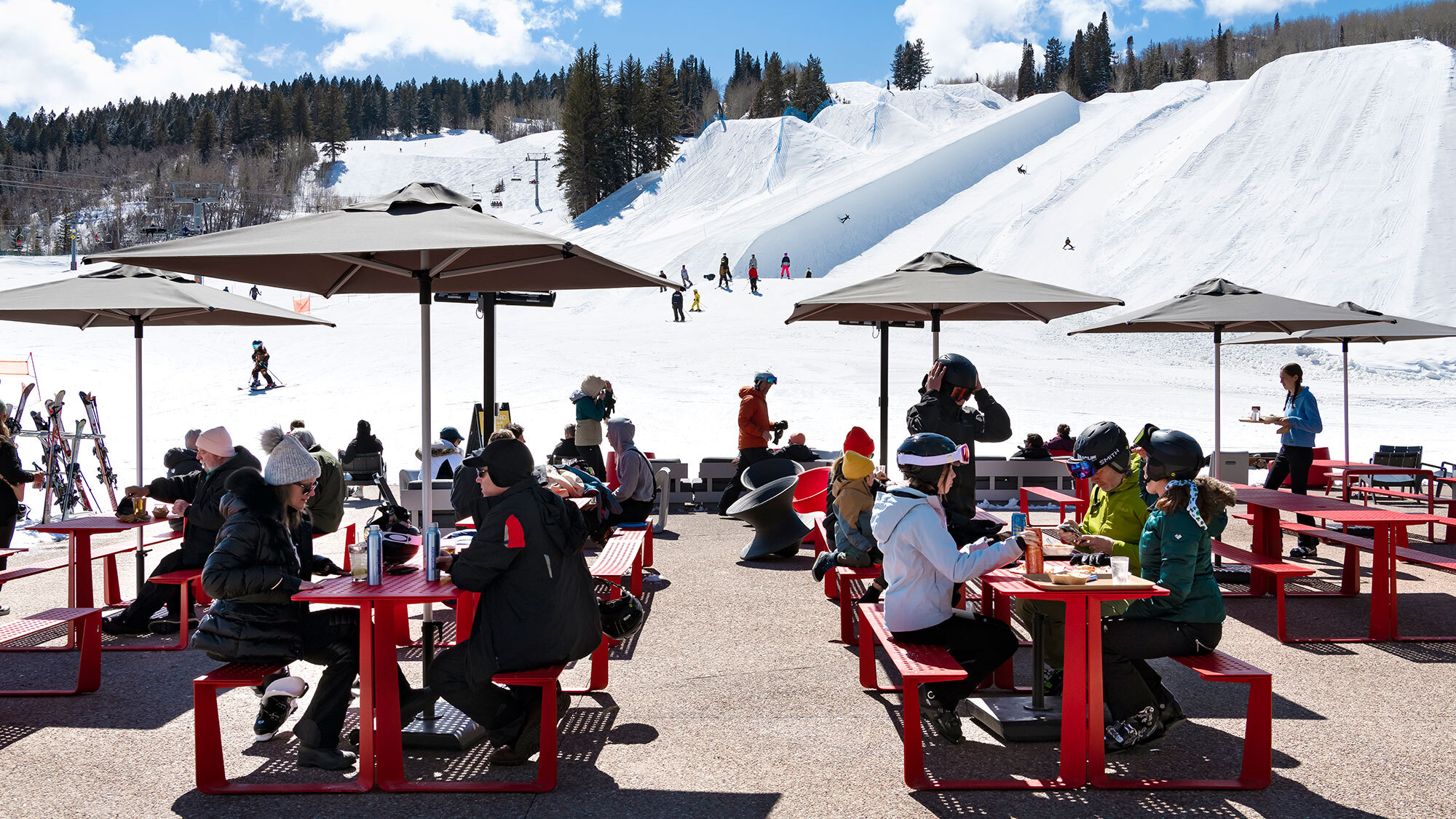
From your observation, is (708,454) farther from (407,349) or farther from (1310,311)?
(407,349)

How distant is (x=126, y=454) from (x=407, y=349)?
13991mm

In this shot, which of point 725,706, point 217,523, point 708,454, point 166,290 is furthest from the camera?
point 708,454

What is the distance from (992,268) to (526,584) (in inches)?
1678

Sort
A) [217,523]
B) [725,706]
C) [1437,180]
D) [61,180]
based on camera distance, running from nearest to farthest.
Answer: [725,706] < [217,523] < [1437,180] < [61,180]

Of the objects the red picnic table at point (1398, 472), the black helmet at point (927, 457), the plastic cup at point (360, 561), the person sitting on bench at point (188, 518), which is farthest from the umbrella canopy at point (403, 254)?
the red picnic table at point (1398, 472)

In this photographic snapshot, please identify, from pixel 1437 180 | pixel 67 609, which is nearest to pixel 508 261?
pixel 67 609

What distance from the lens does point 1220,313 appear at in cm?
841

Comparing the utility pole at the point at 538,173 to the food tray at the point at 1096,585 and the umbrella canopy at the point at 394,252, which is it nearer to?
the umbrella canopy at the point at 394,252

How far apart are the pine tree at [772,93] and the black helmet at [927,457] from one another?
103m

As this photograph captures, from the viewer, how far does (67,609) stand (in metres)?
5.15

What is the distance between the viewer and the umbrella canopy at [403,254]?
4082 millimetres

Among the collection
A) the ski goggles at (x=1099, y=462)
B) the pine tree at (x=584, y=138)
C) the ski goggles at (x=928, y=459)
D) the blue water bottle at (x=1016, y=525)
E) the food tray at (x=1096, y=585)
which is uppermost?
the pine tree at (x=584, y=138)

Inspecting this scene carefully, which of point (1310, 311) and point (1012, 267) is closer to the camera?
point (1310, 311)

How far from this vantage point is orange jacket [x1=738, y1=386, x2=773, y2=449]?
9.93 meters
